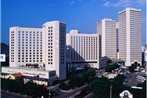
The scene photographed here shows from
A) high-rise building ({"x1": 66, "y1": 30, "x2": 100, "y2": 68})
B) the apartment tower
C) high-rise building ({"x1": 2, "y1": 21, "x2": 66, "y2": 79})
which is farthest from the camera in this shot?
high-rise building ({"x1": 66, "y1": 30, "x2": 100, "y2": 68})

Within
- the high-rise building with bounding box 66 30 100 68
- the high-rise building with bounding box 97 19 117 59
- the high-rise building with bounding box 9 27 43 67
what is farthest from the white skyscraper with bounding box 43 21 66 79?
the high-rise building with bounding box 97 19 117 59

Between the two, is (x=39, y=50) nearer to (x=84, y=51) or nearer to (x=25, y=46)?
(x=25, y=46)

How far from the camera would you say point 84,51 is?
68.0ft

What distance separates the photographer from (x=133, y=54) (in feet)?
74.6

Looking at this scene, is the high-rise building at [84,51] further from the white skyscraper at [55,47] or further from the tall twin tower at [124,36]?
the white skyscraper at [55,47]

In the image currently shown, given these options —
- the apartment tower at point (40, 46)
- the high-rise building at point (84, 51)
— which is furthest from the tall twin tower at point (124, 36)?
the apartment tower at point (40, 46)

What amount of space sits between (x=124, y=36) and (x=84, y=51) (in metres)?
4.55

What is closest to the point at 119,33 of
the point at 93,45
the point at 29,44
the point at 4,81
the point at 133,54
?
the point at 133,54

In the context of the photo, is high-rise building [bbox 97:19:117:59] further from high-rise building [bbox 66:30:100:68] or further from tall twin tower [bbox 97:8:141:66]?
high-rise building [bbox 66:30:100:68]

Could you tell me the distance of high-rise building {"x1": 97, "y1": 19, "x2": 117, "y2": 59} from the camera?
25.0 m

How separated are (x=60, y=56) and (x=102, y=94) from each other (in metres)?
6.11

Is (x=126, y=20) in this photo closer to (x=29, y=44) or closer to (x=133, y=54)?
(x=133, y=54)

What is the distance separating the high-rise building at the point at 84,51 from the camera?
2039cm

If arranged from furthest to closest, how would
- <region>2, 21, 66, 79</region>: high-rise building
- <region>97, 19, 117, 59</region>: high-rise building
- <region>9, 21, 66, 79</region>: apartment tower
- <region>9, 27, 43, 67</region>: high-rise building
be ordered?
<region>97, 19, 117, 59</region>: high-rise building, <region>9, 27, 43, 67</region>: high-rise building, <region>9, 21, 66, 79</region>: apartment tower, <region>2, 21, 66, 79</region>: high-rise building
